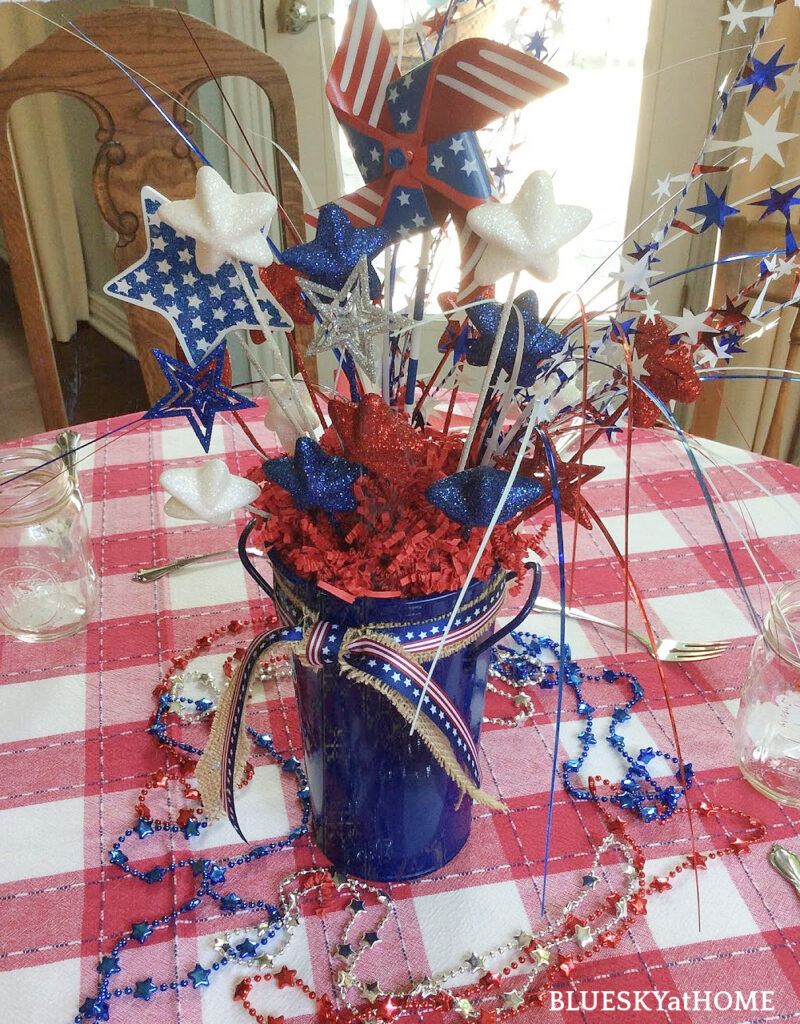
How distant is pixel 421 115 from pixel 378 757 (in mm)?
323

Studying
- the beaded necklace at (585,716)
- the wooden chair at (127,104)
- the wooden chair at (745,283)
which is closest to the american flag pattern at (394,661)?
the beaded necklace at (585,716)

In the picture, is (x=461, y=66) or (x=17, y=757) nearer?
(x=461, y=66)

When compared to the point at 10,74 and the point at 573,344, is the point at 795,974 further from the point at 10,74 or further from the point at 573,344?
the point at 10,74

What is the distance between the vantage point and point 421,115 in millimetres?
407

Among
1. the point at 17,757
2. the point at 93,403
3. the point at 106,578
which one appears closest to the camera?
the point at 17,757

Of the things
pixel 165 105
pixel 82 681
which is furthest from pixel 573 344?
pixel 165 105

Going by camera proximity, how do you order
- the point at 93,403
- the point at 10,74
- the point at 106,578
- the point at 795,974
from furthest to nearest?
the point at 93,403
the point at 10,74
the point at 106,578
the point at 795,974

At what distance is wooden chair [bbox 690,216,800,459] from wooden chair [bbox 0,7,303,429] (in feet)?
1.59

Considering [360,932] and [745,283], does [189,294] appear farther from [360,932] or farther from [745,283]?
[745,283]

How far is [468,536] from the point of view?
452mm

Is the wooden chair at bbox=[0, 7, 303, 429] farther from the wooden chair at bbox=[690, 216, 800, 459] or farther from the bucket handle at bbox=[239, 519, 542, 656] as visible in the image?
the bucket handle at bbox=[239, 519, 542, 656]

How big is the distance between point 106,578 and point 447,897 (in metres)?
0.41

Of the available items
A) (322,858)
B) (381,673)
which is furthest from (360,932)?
(381,673)

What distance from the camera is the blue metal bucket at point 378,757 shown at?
463 millimetres
